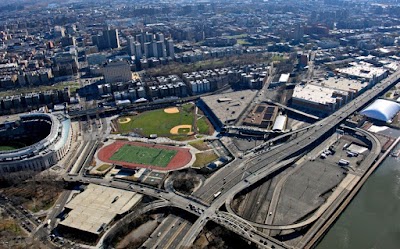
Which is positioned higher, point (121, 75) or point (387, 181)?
point (121, 75)

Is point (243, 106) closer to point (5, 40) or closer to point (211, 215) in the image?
point (211, 215)

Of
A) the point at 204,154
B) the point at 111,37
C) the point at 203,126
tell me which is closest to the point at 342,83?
the point at 203,126

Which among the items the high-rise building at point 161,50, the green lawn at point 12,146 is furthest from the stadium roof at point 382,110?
the high-rise building at point 161,50

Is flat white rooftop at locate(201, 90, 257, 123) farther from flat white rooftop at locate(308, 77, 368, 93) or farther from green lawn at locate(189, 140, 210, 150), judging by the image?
flat white rooftop at locate(308, 77, 368, 93)

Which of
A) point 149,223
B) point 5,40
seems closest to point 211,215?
point 149,223

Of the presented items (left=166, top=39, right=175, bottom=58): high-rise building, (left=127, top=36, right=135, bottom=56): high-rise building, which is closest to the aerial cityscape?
(left=166, top=39, right=175, bottom=58): high-rise building

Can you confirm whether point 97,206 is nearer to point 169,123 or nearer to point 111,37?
point 169,123

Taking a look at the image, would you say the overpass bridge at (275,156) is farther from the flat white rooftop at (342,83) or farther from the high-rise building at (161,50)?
the high-rise building at (161,50)

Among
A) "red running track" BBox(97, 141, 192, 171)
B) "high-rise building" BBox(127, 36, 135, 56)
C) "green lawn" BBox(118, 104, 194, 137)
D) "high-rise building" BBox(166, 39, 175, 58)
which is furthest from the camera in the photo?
"high-rise building" BBox(127, 36, 135, 56)
